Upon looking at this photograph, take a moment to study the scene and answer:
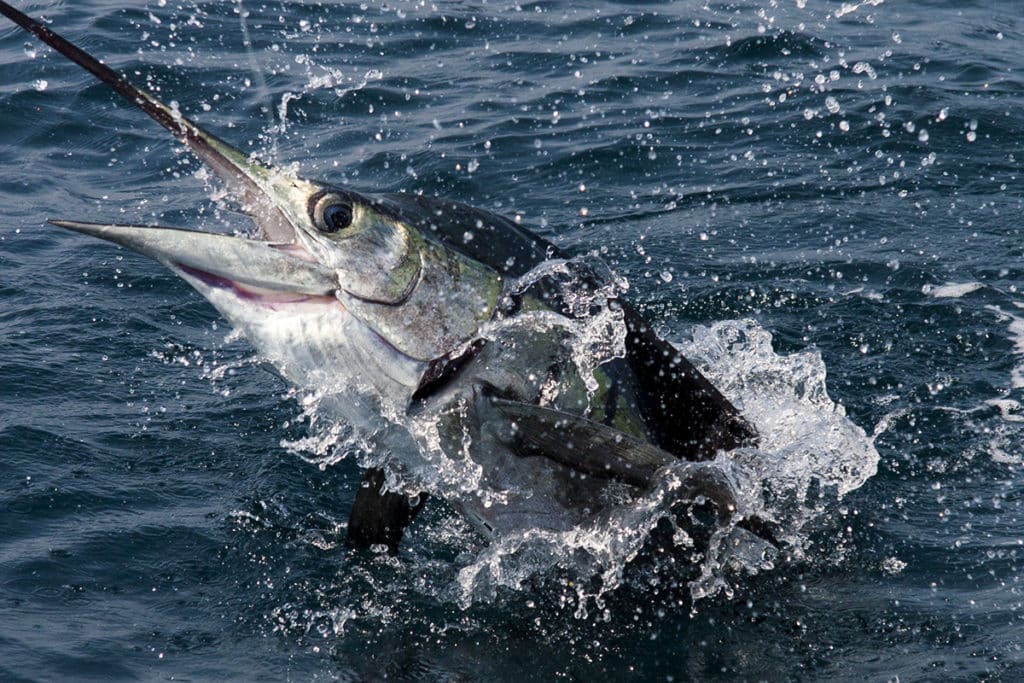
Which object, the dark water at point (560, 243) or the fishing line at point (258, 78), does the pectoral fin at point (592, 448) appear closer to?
the dark water at point (560, 243)

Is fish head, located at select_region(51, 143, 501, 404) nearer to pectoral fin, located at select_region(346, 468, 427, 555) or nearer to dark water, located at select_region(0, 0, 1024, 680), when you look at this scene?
pectoral fin, located at select_region(346, 468, 427, 555)

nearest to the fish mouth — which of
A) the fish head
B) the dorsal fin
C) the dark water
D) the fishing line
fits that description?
the fish head

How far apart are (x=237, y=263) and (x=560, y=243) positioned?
3718 millimetres

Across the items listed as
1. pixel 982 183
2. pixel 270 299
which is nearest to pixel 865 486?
pixel 270 299

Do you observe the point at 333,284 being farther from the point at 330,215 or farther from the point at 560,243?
the point at 560,243

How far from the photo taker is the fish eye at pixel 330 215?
130 inches

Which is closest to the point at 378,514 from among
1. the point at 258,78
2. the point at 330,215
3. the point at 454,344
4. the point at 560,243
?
the point at 454,344

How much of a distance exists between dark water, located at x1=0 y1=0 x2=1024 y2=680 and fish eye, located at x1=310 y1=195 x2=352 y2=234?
1.24 m

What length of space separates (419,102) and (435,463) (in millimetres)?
5793

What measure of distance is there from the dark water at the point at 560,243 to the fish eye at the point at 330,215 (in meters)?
1.24

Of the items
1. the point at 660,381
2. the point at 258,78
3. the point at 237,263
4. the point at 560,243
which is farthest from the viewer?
the point at 258,78

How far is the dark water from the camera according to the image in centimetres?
375

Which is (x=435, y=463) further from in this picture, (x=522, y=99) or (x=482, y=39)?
(x=482, y=39)

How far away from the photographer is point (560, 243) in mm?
6777
